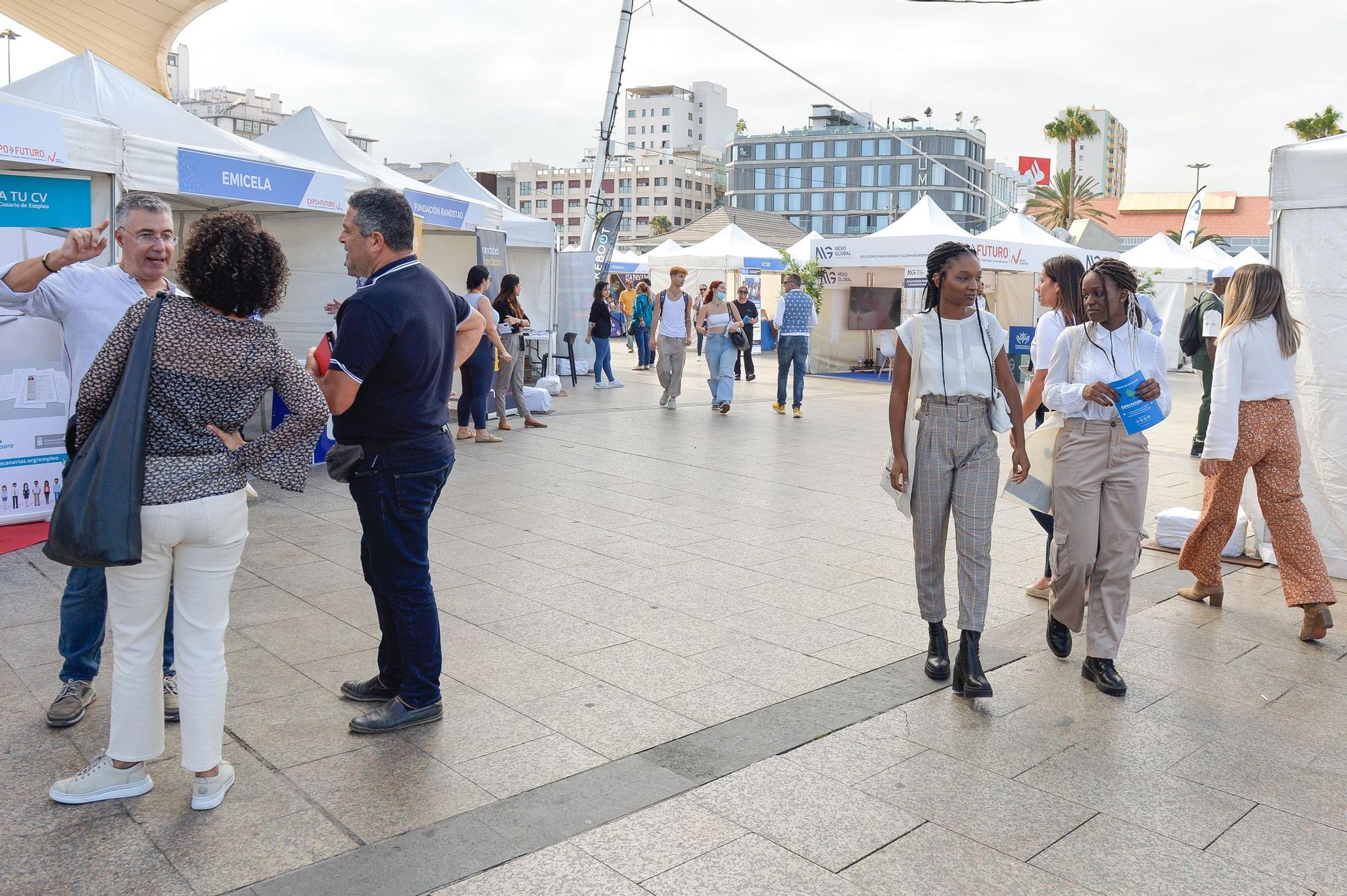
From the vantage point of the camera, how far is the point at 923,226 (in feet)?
63.6

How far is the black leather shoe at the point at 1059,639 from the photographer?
180 inches

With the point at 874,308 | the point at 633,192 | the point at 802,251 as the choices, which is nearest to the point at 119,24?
the point at 802,251

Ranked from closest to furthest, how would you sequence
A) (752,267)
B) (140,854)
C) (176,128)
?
(140,854) < (176,128) < (752,267)

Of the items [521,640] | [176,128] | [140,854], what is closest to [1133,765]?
[521,640]

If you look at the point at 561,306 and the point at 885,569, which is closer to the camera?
the point at 885,569

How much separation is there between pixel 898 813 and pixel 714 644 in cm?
162

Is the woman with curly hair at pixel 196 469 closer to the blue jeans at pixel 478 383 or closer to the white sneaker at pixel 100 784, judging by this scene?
the white sneaker at pixel 100 784

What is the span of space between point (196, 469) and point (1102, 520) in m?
3.30

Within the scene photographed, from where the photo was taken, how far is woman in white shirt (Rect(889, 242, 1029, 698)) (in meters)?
4.08

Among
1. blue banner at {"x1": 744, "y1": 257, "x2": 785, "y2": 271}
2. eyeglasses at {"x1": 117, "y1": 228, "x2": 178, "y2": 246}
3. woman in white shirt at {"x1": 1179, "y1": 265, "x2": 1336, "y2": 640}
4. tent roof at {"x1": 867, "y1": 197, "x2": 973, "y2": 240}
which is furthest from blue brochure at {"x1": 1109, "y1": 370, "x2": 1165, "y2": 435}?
blue banner at {"x1": 744, "y1": 257, "x2": 785, "y2": 271}

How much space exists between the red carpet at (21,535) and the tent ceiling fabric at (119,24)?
8300 mm

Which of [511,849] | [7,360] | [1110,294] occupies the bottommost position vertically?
[511,849]

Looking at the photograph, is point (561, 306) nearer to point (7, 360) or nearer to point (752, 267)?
point (752, 267)

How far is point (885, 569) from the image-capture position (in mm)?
6082
